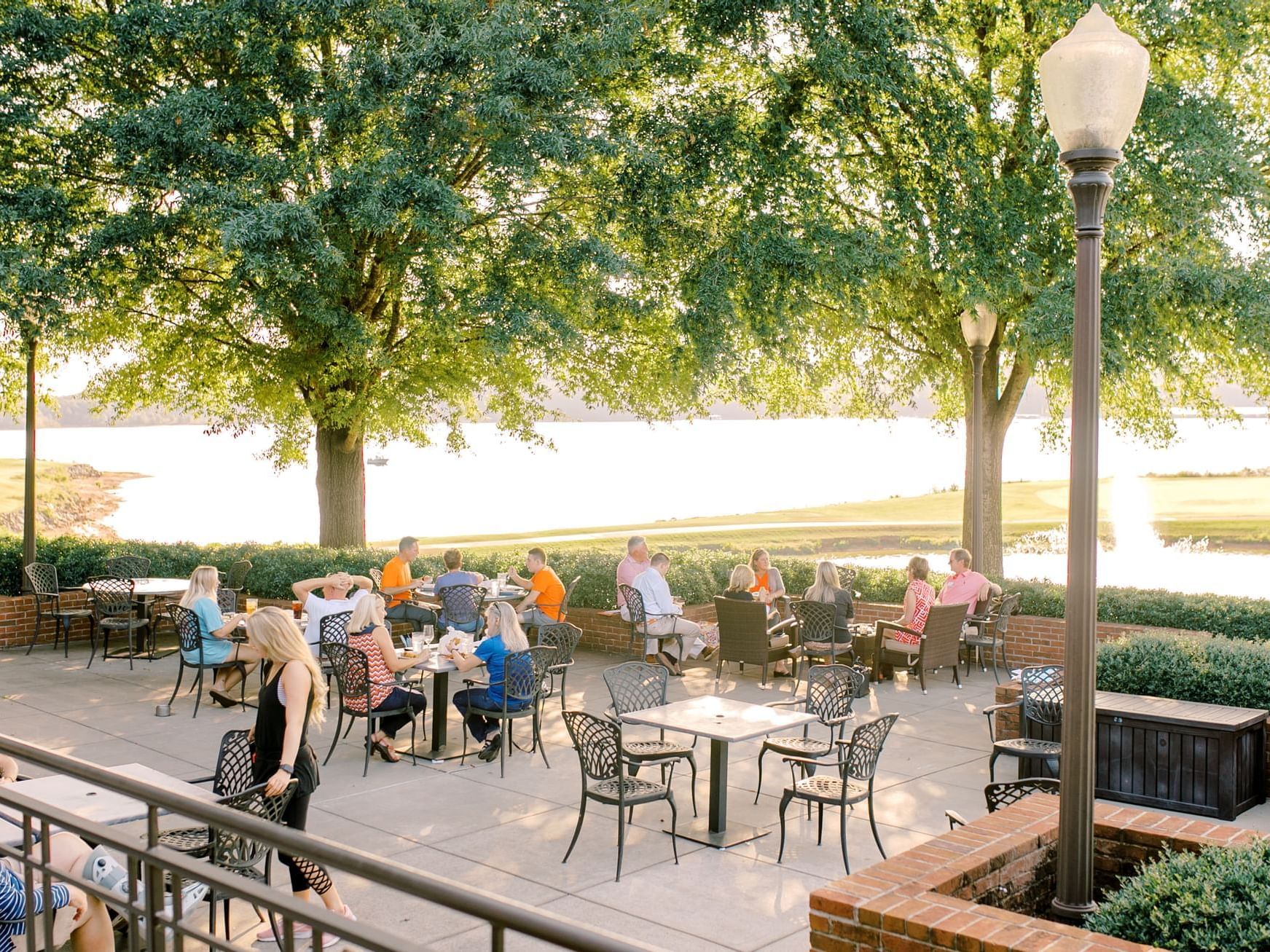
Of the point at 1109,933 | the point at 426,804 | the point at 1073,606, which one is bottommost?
the point at 426,804

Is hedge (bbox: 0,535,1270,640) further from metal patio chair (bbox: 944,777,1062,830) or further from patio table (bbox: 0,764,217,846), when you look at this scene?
patio table (bbox: 0,764,217,846)

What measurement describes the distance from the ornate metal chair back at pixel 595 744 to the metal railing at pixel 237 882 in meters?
4.24

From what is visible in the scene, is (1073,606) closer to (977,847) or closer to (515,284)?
(977,847)

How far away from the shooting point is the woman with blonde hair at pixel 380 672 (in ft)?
32.8

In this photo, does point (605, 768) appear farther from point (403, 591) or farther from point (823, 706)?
point (403, 591)

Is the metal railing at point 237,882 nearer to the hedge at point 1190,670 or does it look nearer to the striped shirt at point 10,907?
the striped shirt at point 10,907

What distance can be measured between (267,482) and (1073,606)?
9994 centimetres

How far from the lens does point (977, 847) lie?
18.1ft

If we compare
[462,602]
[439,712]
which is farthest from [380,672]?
[462,602]

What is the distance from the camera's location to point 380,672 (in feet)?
33.2

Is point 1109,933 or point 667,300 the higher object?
point 667,300

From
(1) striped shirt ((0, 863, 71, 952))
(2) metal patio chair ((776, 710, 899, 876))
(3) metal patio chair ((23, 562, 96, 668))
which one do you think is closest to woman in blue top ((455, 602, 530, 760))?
(2) metal patio chair ((776, 710, 899, 876))

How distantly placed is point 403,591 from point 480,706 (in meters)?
4.92

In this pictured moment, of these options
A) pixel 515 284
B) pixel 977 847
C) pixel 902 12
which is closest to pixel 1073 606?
pixel 977 847
